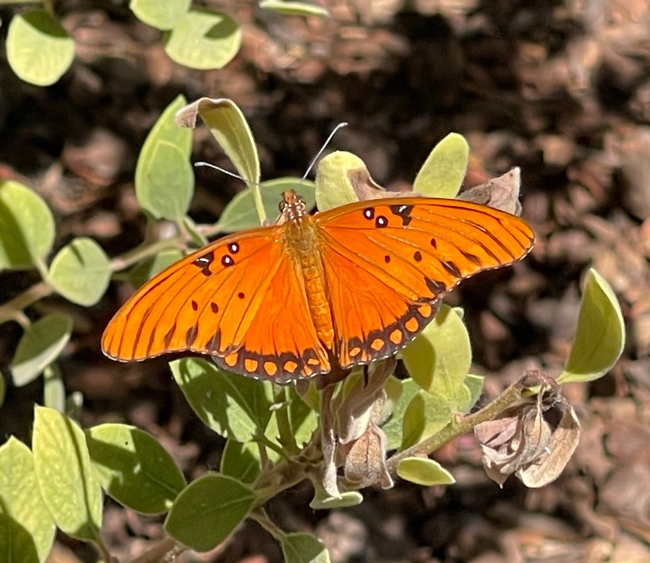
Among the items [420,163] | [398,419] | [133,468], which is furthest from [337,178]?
[420,163]

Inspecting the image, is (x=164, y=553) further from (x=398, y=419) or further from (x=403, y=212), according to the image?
(x=403, y=212)

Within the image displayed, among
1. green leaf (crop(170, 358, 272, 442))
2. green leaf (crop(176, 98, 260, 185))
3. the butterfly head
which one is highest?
green leaf (crop(176, 98, 260, 185))

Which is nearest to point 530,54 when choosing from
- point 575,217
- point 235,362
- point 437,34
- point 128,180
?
point 437,34

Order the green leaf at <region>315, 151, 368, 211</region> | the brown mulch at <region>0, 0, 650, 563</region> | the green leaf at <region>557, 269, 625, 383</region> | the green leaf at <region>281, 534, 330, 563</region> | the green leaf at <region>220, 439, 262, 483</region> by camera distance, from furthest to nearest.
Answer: the brown mulch at <region>0, 0, 650, 563</region>, the green leaf at <region>220, 439, 262, 483</region>, the green leaf at <region>281, 534, 330, 563</region>, the green leaf at <region>315, 151, 368, 211</region>, the green leaf at <region>557, 269, 625, 383</region>

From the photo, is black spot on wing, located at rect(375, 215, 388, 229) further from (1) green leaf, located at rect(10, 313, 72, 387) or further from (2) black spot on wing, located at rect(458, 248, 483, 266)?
(1) green leaf, located at rect(10, 313, 72, 387)

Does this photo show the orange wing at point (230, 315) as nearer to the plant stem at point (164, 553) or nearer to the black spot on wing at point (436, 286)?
the black spot on wing at point (436, 286)

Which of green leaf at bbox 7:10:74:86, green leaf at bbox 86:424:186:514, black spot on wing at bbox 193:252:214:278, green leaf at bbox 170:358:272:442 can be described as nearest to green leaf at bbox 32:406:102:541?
green leaf at bbox 86:424:186:514

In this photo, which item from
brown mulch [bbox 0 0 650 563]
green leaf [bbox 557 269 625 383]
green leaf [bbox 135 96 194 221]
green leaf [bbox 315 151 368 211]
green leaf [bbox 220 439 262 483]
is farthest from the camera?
brown mulch [bbox 0 0 650 563]

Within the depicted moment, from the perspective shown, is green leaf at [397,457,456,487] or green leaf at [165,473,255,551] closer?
green leaf at [397,457,456,487]
